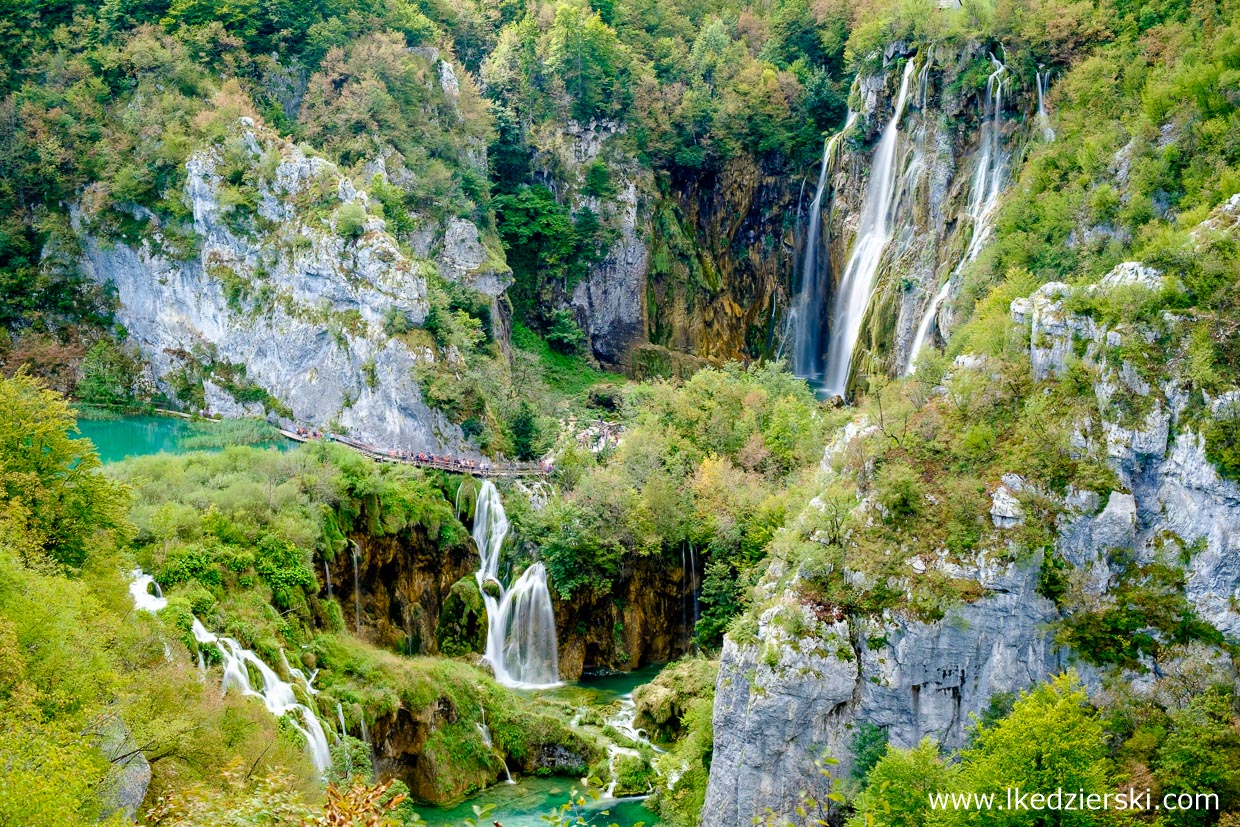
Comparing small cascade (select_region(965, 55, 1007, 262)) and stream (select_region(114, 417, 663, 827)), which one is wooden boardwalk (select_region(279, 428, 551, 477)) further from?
small cascade (select_region(965, 55, 1007, 262))

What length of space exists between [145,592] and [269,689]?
3998 millimetres

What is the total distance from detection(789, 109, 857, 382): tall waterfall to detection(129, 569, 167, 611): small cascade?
3843cm

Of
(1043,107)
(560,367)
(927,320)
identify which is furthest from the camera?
A: (560,367)

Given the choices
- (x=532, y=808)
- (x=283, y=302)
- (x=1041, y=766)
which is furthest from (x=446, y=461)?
(x=1041, y=766)

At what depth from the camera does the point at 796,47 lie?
67062mm

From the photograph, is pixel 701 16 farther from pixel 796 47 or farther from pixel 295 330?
pixel 295 330

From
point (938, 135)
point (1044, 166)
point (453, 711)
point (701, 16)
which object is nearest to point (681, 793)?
point (453, 711)

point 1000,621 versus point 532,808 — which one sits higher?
point 1000,621

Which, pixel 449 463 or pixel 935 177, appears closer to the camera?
pixel 449 463

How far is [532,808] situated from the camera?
28.6 m

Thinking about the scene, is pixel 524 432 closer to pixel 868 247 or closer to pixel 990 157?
pixel 868 247

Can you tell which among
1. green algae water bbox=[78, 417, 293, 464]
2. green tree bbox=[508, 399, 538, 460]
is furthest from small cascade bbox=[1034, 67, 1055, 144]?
green algae water bbox=[78, 417, 293, 464]

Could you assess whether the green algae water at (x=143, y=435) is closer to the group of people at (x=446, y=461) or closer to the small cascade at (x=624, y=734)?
Answer: the group of people at (x=446, y=461)

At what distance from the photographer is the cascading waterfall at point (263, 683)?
82.5 feet
